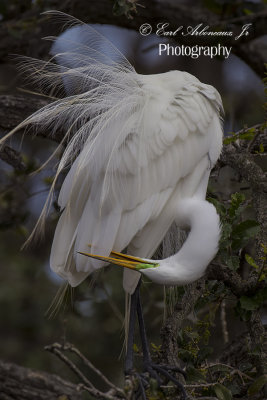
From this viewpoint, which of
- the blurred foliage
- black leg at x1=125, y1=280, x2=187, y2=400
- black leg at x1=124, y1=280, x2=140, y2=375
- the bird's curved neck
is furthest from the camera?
black leg at x1=124, y1=280, x2=140, y2=375

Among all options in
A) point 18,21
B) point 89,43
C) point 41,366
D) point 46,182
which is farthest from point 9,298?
point 89,43

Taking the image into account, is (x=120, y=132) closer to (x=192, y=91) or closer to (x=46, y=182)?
(x=192, y=91)

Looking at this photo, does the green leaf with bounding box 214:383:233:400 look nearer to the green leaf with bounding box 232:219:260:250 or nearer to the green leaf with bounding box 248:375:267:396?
the green leaf with bounding box 248:375:267:396

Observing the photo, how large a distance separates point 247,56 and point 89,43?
3.95ft

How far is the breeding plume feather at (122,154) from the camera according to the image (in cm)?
264

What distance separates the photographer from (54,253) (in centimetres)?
271

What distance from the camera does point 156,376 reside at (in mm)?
2650

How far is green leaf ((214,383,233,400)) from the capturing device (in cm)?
232

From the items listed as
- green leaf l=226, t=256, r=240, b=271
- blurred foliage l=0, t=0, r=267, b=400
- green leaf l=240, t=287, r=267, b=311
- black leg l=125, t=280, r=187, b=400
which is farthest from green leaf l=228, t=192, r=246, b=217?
black leg l=125, t=280, r=187, b=400

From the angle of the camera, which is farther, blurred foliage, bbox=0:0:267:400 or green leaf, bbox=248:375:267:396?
blurred foliage, bbox=0:0:267:400

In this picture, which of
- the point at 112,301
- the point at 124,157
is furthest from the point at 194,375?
the point at 112,301

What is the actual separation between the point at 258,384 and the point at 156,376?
1.45 feet

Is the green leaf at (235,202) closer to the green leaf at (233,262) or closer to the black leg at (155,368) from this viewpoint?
the green leaf at (233,262)

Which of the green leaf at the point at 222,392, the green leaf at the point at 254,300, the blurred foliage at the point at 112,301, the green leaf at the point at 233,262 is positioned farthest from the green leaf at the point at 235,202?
the green leaf at the point at 222,392
